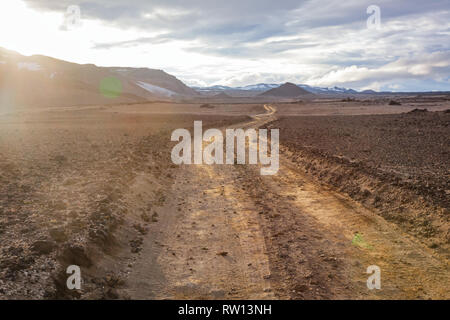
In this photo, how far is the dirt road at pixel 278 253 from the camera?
6.61 m

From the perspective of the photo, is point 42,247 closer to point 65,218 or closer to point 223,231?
point 65,218

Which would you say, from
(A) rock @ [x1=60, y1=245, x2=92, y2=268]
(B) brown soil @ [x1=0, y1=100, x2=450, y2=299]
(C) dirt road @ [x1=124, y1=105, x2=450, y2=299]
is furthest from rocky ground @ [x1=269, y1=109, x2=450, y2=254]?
(A) rock @ [x1=60, y1=245, x2=92, y2=268]

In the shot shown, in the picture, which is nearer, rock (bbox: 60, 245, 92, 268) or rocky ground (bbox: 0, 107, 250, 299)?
rocky ground (bbox: 0, 107, 250, 299)

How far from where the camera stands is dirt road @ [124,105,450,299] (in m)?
6.61

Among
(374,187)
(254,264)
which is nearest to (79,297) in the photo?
(254,264)

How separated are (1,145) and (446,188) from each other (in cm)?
2408

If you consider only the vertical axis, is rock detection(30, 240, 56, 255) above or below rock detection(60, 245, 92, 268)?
above

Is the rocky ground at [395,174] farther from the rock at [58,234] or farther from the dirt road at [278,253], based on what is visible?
the rock at [58,234]

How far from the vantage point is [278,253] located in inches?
317

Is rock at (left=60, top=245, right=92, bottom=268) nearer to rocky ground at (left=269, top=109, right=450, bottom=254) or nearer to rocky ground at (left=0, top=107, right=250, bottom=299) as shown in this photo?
rocky ground at (left=0, top=107, right=250, bottom=299)

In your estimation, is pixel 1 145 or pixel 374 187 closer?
pixel 374 187

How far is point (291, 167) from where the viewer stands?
17766mm
